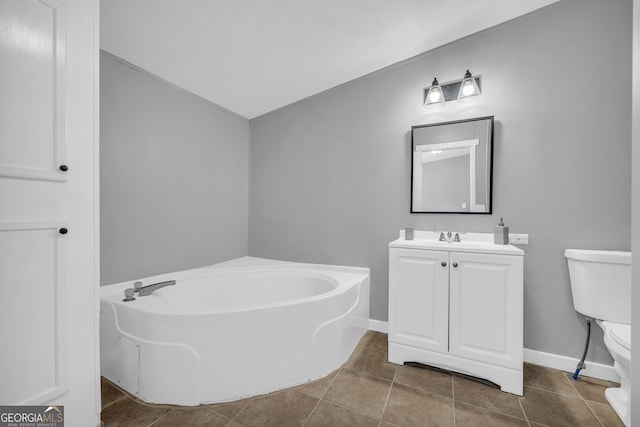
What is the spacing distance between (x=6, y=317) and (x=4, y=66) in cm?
92

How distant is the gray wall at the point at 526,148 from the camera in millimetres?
1650

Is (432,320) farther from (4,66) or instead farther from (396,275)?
(4,66)

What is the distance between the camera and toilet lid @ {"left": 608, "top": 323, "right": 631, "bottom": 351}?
1302 millimetres

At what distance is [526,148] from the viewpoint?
185 centimetres

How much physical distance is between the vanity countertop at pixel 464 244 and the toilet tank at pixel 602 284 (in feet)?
1.34

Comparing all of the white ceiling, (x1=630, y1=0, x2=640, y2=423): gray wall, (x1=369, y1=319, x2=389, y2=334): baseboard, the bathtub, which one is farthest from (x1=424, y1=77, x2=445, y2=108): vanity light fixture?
(x1=369, y1=319, x2=389, y2=334): baseboard

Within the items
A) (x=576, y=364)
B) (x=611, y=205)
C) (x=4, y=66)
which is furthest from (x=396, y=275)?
(x=4, y=66)

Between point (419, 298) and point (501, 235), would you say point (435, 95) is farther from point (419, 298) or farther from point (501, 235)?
point (419, 298)

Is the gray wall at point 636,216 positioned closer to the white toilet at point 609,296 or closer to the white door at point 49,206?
the white toilet at point 609,296

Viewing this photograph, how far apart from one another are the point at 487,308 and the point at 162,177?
101 inches

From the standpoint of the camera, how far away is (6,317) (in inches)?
36.9

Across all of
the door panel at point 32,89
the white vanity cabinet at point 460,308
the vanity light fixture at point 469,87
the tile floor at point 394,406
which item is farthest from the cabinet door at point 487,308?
the door panel at point 32,89

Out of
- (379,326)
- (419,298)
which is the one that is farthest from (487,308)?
(379,326)

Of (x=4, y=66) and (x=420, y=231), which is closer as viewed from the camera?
(x=4, y=66)
